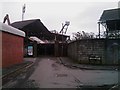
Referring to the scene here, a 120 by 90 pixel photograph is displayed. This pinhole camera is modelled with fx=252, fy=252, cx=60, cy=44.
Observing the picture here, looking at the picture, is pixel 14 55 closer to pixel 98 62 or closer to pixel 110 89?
pixel 98 62

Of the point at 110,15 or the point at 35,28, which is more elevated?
the point at 35,28

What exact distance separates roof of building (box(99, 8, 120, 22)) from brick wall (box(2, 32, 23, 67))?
462 inches

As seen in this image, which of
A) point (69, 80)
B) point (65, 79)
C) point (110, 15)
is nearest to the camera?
point (69, 80)

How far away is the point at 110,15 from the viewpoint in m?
34.0

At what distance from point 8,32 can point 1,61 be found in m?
3.51

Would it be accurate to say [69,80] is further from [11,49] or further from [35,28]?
[35,28]

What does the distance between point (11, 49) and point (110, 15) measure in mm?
14737

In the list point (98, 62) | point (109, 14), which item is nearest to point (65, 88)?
point (98, 62)

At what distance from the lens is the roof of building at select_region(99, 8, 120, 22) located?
32.9 metres

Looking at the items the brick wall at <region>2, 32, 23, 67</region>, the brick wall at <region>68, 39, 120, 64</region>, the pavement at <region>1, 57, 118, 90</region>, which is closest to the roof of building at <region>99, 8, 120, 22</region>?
the brick wall at <region>68, 39, 120, 64</region>

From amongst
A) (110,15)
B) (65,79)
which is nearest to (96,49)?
(110,15)

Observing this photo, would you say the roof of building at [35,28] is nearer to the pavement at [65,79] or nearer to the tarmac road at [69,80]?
the pavement at [65,79]

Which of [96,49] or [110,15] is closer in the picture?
[96,49]

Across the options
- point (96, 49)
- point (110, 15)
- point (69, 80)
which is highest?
point (110, 15)
